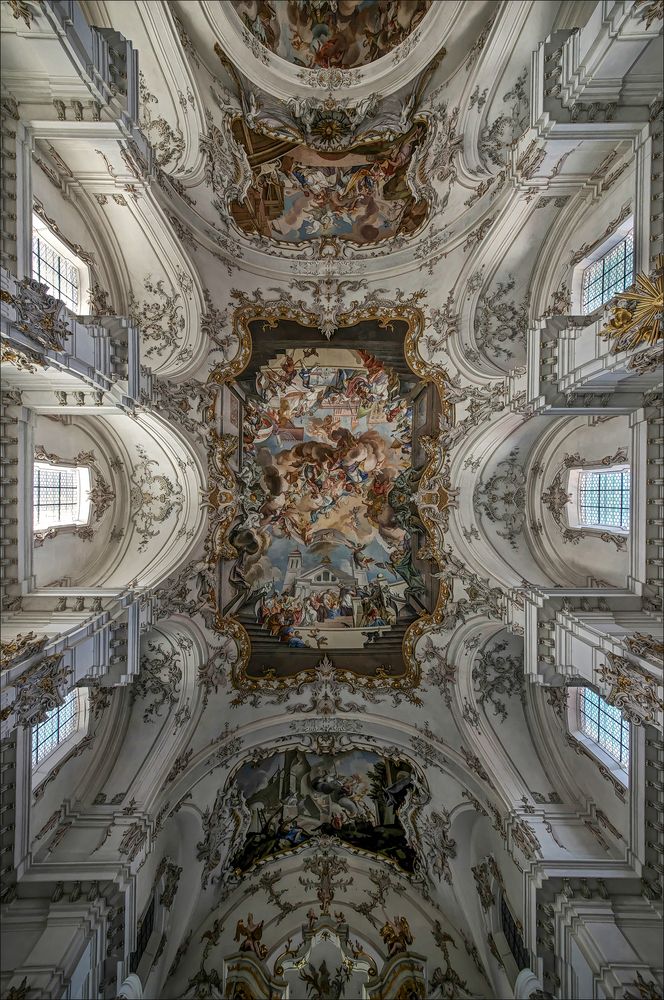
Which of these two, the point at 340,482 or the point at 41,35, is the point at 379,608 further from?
the point at 41,35

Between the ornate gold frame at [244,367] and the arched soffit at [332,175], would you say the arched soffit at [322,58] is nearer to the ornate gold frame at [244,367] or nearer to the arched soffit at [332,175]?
the arched soffit at [332,175]

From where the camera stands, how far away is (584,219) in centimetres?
993

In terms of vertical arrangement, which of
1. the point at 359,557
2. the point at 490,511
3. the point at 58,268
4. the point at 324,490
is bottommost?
the point at 359,557

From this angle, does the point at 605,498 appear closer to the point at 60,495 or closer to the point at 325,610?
the point at 325,610

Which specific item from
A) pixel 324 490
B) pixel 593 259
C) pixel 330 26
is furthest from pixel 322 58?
pixel 324 490

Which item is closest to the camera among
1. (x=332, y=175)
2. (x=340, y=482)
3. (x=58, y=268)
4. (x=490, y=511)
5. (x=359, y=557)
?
(x=58, y=268)

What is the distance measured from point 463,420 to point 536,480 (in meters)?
2.50

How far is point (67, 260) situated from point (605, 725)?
15093 millimetres

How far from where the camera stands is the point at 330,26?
10.4 metres

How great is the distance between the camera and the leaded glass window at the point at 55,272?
9.02 metres

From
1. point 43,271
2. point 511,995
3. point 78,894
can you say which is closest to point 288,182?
point 43,271

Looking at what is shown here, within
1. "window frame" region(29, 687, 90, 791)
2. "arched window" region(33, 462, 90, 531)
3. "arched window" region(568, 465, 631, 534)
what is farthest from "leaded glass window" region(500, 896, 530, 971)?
"arched window" region(33, 462, 90, 531)

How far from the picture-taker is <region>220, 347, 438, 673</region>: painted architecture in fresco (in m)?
13.4

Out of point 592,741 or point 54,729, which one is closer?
point 54,729
